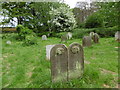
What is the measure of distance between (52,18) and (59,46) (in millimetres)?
12699

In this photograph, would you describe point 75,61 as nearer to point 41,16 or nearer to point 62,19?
point 62,19

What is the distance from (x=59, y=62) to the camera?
7.22 feet

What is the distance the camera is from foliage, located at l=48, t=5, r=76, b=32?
13.9 metres

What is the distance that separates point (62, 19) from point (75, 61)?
12.3m

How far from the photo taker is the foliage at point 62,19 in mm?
13880

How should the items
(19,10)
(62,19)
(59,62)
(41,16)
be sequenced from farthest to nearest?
(19,10)
(41,16)
(62,19)
(59,62)

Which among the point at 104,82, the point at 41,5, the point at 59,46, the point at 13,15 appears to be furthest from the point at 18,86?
the point at 13,15

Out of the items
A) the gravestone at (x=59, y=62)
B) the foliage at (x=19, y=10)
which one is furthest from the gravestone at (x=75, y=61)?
the foliage at (x=19, y=10)

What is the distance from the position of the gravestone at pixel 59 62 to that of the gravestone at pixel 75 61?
101mm

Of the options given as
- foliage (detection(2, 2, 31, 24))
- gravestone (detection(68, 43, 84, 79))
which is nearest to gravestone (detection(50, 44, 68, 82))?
gravestone (detection(68, 43, 84, 79))

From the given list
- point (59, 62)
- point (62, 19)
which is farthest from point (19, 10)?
point (59, 62)

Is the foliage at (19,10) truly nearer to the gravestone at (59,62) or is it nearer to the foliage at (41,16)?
the foliage at (41,16)

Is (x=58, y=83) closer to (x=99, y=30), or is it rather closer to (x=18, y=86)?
(x=18, y=86)

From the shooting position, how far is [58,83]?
221cm
